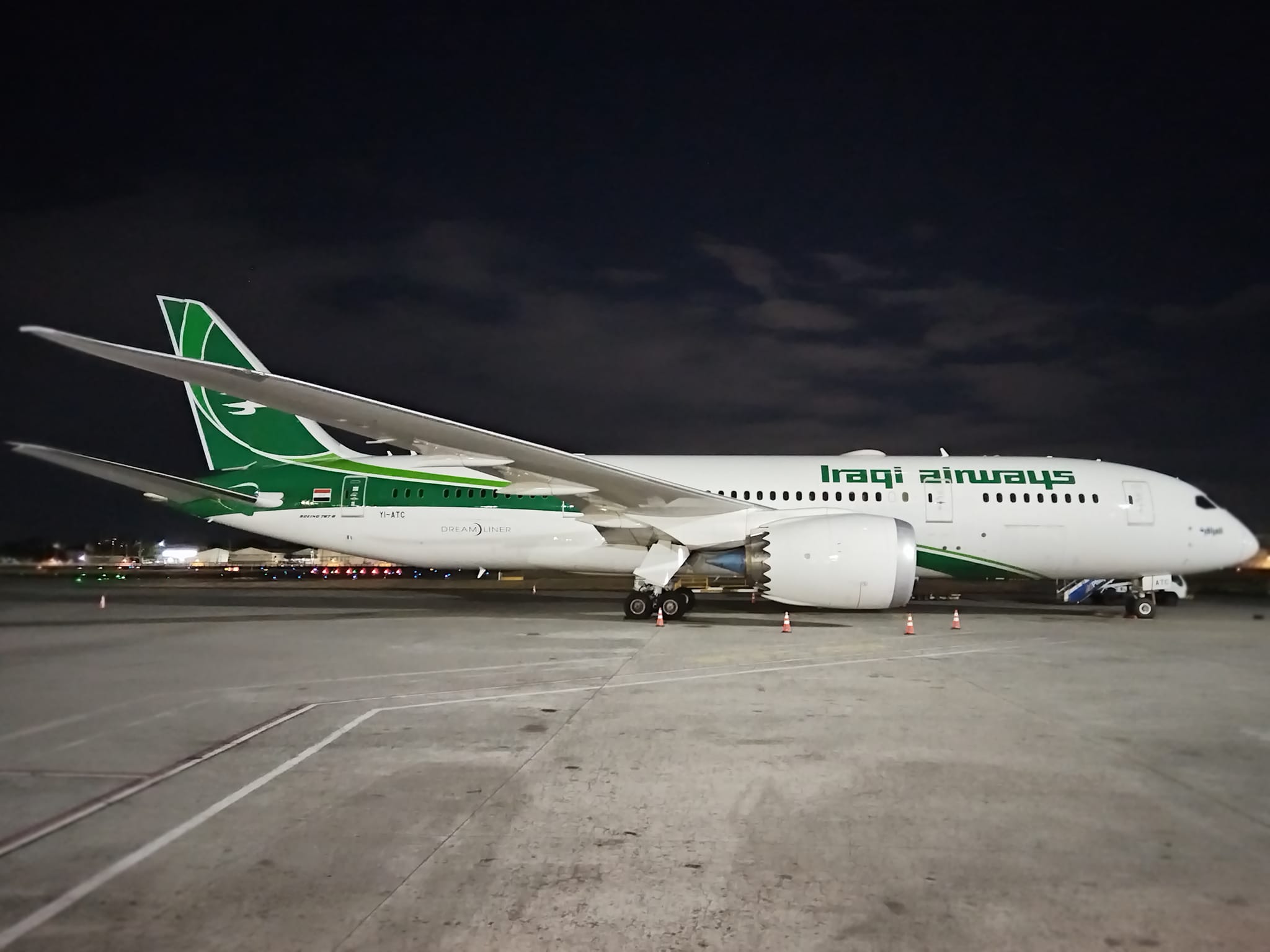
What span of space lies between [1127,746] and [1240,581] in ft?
128

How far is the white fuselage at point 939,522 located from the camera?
50.7 feet

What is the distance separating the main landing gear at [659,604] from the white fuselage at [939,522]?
44.1 inches

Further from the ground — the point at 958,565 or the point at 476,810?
the point at 958,565

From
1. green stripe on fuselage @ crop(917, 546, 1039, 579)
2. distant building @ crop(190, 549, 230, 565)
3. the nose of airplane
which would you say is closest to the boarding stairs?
the nose of airplane

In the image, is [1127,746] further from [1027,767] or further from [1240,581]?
[1240,581]

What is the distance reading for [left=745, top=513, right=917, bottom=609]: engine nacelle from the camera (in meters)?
12.0

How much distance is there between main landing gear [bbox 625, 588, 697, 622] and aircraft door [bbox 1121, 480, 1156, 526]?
342 inches

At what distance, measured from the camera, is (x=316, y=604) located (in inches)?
728

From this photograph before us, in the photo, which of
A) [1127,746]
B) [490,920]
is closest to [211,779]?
[490,920]

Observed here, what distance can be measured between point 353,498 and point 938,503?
1139 centimetres

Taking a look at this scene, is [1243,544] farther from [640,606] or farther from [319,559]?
[319,559]

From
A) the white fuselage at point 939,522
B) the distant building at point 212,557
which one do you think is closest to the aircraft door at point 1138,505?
the white fuselage at point 939,522

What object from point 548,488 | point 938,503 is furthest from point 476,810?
point 938,503

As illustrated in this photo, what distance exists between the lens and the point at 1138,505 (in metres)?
15.6
